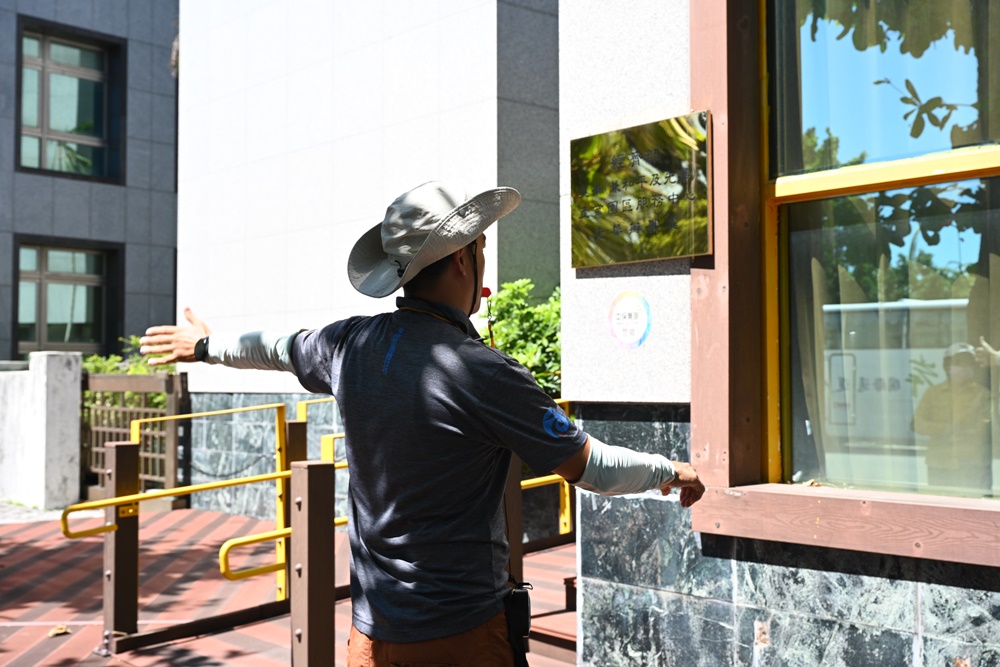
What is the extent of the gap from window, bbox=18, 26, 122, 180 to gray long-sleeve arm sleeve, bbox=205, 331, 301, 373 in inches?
658

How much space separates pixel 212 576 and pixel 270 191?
4.49 m

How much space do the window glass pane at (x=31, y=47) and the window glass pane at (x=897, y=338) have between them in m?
17.3

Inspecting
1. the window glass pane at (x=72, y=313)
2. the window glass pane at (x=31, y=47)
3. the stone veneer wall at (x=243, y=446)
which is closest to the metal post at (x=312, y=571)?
the stone veneer wall at (x=243, y=446)

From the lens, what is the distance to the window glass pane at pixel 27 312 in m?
18.6

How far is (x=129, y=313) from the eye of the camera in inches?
766

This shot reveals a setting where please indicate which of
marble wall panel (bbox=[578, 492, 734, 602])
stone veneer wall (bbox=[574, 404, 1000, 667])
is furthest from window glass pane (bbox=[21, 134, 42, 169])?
marble wall panel (bbox=[578, 492, 734, 602])

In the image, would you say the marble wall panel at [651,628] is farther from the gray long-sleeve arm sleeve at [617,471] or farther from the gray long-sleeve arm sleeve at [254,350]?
the gray long-sleeve arm sleeve at [254,350]

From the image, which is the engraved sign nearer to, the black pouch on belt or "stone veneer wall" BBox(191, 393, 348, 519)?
the black pouch on belt

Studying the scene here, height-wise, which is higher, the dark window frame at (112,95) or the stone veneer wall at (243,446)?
the dark window frame at (112,95)

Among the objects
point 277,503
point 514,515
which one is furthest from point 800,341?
point 277,503

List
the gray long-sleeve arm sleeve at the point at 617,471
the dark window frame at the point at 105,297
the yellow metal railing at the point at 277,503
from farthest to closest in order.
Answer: the dark window frame at the point at 105,297 → the yellow metal railing at the point at 277,503 → the gray long-sleeve arm sleeve at the point at 617,471

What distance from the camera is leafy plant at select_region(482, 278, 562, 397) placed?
27.1 feet

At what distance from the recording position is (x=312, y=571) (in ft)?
13.4

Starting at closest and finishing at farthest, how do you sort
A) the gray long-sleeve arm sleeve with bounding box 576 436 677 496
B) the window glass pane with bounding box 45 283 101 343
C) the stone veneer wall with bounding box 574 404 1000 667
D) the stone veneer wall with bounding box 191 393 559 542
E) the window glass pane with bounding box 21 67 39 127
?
the gray long-sleeve arm sleeve with bounding box 576 436 677 496, the stone veneer wall with bounding box 574 404 1000 667, the stone veneer wall with bounding box 191 393 559 542, the window glass pane with bounding box 21 67 39 127, the window glass pane with bounding box 45 283 101 343
